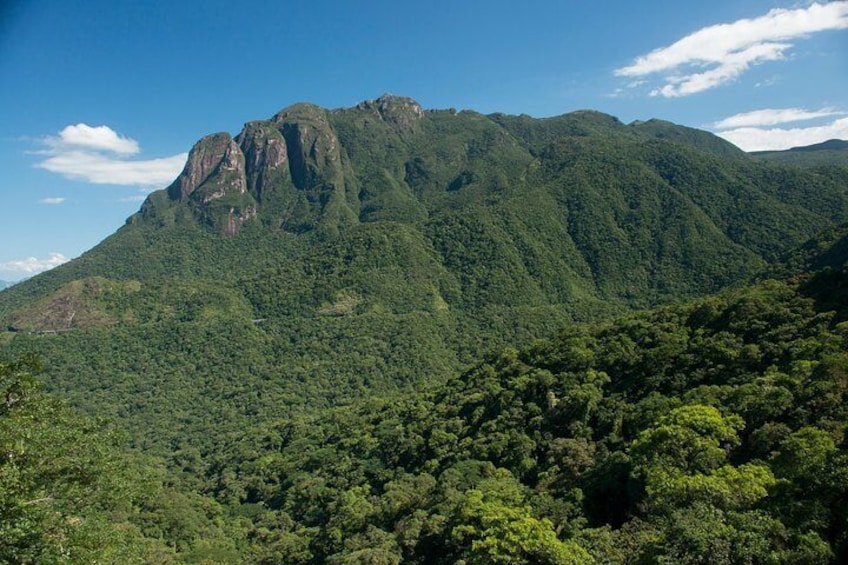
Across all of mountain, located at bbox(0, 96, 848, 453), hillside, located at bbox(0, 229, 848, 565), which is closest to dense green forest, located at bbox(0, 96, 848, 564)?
hillside, located at bbox(0, 229, 848, 565)

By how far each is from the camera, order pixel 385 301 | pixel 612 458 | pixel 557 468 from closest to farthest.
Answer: pixel 612 458, pixel 557 468, pixel 385 301

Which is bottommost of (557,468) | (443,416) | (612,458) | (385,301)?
(443,416)

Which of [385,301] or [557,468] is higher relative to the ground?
[385,301]

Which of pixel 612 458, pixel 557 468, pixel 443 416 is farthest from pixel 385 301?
pixel 612 458

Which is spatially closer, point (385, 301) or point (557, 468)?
point (557, 468)

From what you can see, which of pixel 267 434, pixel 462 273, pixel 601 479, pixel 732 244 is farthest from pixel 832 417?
pixel 732 244

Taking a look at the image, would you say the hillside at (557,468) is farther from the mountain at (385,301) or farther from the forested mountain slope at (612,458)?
the mountain at (385,301)

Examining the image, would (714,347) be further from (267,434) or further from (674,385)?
(267,434)

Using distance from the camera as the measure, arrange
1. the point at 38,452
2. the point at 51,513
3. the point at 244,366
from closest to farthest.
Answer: the point at 51,513
the point at 38,452
the point at 244,366

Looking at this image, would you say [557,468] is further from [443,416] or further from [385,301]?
[385,301]
